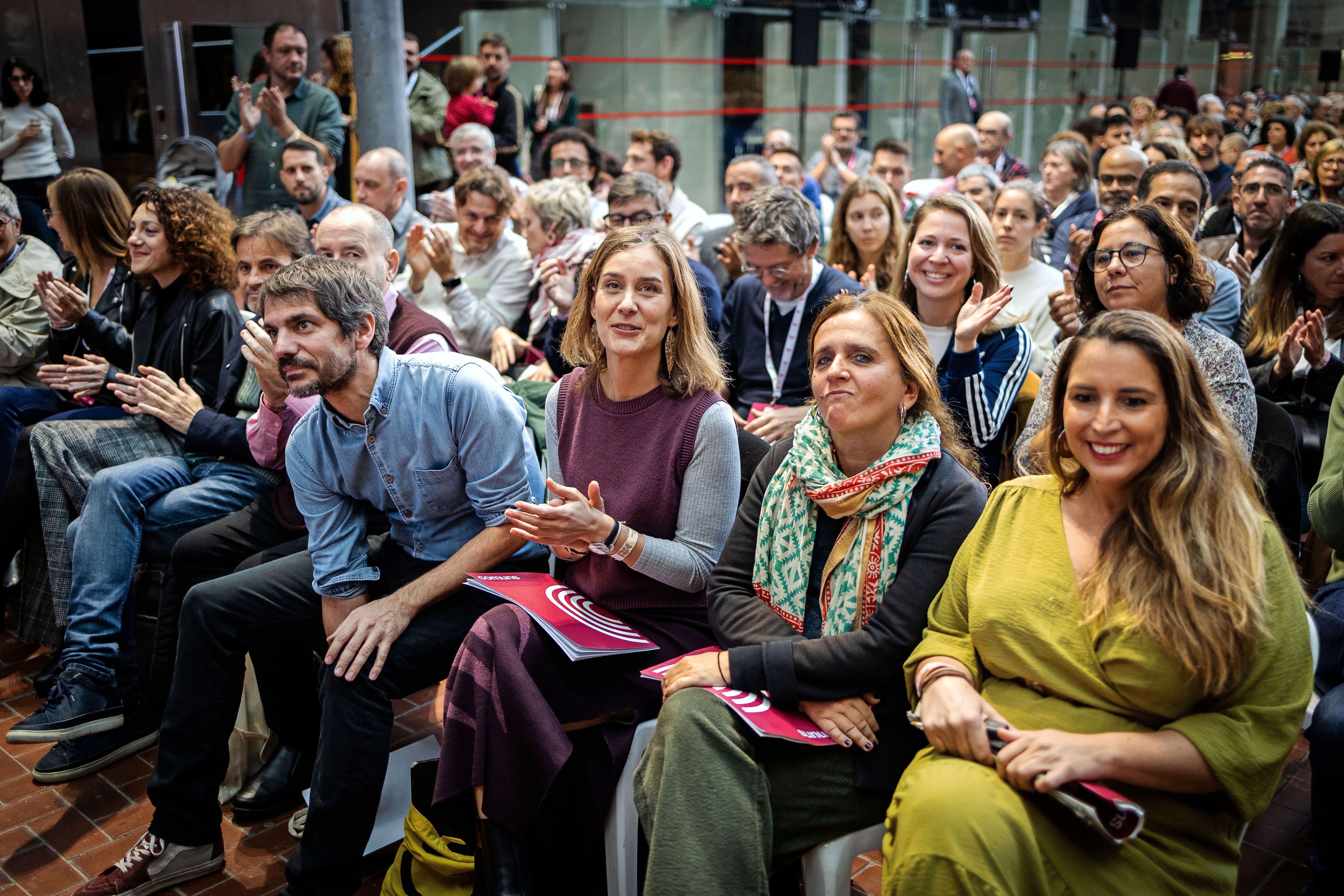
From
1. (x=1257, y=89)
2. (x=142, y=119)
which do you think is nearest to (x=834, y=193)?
(x=142, y=119)

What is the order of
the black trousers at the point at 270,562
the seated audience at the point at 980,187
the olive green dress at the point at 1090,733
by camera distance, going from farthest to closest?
the seated audience at the point at 980,187
the black trousers at the point at 270,562
the olive green dress at the point at 1090,733

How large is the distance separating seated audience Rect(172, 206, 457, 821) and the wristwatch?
81 centimetres

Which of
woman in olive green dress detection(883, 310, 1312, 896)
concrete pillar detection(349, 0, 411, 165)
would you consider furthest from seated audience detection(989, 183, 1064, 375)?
concrete pillar detection(349, 0, 411, 165)

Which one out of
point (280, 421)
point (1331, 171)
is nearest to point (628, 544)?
point (280, 421)

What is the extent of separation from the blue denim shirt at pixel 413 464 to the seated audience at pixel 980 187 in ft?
11.2

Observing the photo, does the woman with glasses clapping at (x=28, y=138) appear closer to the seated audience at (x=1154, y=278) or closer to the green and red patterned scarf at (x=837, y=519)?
the green and red patterned scarf at (x=837, y=519)

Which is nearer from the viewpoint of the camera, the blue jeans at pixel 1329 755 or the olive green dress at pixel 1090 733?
the olive green dress at pixel 1090 733

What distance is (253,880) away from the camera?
8.81ft

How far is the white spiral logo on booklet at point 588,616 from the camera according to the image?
2.38 metres

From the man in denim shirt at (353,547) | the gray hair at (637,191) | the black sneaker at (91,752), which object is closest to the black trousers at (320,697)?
the man in denim shirt at (353,547)

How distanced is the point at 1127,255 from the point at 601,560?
5.47 feet

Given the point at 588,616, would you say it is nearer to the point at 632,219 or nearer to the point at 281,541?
the point at 281,541

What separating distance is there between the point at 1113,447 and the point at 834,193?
763 centimetres

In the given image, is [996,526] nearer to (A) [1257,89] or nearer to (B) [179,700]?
→ (B) [179,700]
